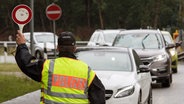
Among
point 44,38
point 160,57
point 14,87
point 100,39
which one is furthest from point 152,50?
point 44,38

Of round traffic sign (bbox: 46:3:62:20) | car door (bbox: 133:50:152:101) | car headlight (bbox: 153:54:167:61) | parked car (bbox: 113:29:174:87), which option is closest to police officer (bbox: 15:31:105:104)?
car door (bbox: 133:50:152:101)

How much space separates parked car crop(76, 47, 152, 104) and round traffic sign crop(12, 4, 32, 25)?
3.78 metres

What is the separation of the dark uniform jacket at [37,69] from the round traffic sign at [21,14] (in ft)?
32.6

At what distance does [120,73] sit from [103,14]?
2791 inches

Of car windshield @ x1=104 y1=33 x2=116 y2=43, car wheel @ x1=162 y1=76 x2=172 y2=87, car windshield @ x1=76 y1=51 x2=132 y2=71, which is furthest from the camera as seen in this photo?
car windshield @ x1=104 y1=33 x2=116 y2=43

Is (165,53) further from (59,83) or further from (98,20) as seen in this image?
(98,20)

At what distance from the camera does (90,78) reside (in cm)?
495

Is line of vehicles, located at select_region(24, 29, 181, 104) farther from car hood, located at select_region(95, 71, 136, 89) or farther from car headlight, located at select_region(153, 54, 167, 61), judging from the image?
car headlight, located at select_region(153, 54, 167, 61)

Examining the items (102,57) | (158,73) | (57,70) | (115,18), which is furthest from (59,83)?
(115,18)

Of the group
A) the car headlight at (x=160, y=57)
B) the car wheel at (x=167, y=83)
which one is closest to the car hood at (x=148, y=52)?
the car headlight at (x=160, y=57)

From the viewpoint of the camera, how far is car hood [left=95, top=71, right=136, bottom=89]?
980 cm

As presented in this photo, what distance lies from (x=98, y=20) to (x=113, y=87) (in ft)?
235

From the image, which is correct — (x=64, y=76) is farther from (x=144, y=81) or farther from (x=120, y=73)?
(x=144, y=81)

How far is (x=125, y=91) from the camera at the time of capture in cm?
978
